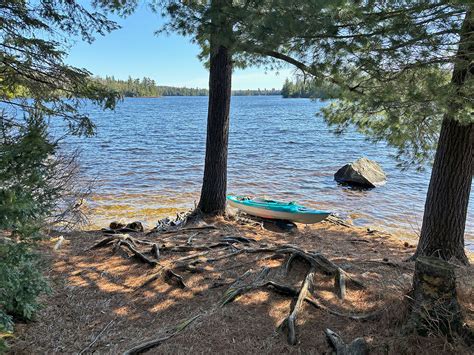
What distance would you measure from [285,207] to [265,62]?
3.66 meters

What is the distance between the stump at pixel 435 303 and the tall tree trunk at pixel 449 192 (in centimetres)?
201

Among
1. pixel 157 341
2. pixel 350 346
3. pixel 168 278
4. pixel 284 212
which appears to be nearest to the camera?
pixel 350 346

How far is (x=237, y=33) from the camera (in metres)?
4.00

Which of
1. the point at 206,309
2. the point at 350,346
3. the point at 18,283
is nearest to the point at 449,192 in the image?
the point at 350,346

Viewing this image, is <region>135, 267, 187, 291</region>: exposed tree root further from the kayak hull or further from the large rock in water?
the large rock in water

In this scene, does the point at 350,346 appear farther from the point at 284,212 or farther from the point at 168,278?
the point at 284,212

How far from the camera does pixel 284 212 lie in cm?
845

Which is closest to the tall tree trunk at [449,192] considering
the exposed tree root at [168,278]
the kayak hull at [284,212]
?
the exposed tree root at [168,278]

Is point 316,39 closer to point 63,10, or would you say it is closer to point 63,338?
point 63,10

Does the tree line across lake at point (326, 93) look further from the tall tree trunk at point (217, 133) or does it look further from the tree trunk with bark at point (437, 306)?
the tall tree trunk at point (217, 133)

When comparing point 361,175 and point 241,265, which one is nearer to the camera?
point 241,265

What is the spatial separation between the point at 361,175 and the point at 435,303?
11.5m

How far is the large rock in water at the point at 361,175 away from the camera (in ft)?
44.8

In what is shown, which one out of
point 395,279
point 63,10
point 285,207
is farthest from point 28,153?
point 285,207
